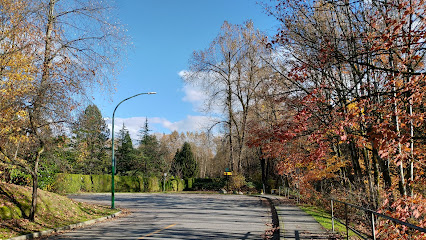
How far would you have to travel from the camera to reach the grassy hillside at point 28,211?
10.8 m

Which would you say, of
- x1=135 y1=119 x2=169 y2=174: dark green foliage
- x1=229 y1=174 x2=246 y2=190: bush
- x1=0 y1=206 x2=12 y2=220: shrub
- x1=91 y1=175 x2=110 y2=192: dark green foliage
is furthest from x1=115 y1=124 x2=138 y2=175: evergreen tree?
x1=0 y1=206 x2=12 y2=220: shrub

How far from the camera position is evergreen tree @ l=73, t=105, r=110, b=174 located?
11.6m

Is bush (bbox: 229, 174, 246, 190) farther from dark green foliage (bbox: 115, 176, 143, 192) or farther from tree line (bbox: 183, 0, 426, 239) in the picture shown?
dark green foliage (bbox: 115, 176, 143, 192)

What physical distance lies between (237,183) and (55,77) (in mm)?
29937

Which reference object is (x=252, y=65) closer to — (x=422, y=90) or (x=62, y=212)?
(x=62, y=212)

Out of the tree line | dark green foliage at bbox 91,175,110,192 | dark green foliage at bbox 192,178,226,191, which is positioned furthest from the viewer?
dark green foliage at bbox 192,178,226,191

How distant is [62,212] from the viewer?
13.8 metres

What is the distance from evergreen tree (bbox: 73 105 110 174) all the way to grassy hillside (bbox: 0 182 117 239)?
10.4ft

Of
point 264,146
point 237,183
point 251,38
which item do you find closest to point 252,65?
point 251,38

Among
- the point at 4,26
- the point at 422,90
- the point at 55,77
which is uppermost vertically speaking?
the point at 4,26

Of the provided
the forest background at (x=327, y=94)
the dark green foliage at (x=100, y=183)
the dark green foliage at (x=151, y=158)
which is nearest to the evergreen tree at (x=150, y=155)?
the dark green foliage at (x=151, y=158)

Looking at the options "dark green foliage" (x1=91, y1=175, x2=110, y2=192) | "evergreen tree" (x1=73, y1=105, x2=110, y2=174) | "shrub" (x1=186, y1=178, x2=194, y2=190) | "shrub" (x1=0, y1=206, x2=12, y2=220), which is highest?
"evergreen tree" (x1=73, y1=105, x2=110, y2=174)

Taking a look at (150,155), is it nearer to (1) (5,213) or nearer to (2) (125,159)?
(2) (125,159)

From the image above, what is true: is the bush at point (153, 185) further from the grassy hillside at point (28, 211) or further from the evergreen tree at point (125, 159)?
the grassy hillside at point (28, 211)
